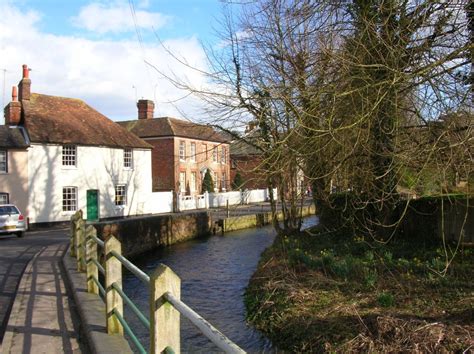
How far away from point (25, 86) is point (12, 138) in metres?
4.66

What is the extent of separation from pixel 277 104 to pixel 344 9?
254cm

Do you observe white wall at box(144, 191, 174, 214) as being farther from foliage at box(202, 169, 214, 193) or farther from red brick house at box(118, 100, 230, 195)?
foliage at box(202, 169, 214, 193)

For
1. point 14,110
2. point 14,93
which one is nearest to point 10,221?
point 14,110

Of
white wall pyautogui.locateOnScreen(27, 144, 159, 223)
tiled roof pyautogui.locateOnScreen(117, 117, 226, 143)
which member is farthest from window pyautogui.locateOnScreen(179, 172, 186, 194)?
white wall pyautogui.locateOnScreen(27, 144, 159, 223)

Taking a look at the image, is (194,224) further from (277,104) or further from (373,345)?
(373,345)

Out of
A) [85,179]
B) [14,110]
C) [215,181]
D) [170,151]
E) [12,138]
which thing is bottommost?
[85,179]

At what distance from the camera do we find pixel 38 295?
779cm

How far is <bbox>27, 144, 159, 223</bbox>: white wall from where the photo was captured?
28.5m

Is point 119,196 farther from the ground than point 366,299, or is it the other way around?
point 119,196

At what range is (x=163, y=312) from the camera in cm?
342

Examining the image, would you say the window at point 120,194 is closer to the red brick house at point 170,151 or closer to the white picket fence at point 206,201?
the white picket fence at point 206,201

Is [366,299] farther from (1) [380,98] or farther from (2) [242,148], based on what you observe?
(2) [242,148]

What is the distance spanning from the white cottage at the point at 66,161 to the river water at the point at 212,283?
27.3 ft

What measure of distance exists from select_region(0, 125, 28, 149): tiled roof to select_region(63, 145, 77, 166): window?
A: 255 cm
